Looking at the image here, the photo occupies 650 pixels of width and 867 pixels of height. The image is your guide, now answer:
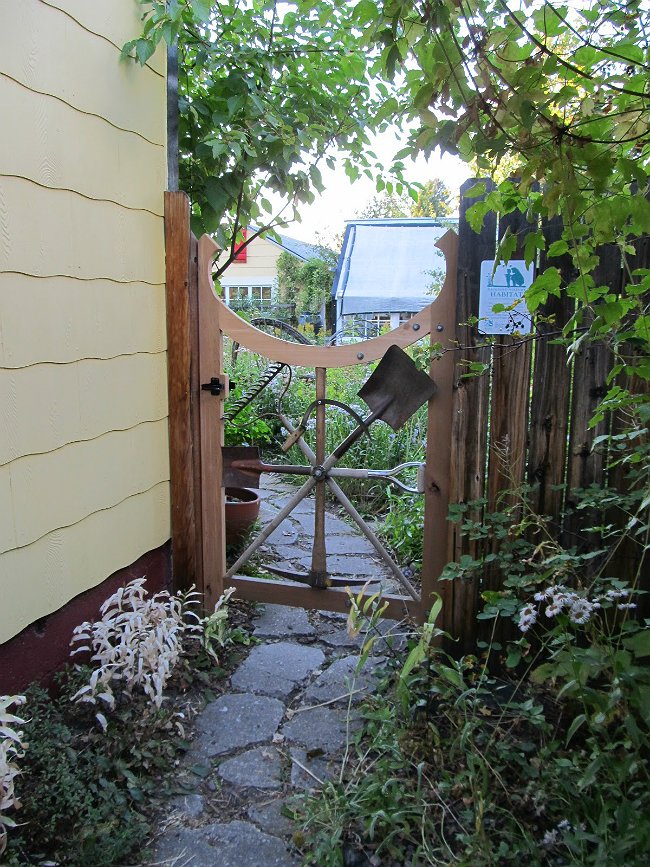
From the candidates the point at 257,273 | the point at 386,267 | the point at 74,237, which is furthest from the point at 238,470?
the point at 257,273

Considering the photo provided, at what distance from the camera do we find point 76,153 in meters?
2.16

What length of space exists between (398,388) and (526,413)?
1.60 ft

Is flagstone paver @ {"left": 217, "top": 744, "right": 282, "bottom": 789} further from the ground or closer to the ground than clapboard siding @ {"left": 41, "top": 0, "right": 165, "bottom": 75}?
closer to the ground

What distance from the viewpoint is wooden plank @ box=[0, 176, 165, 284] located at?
189 centimetres

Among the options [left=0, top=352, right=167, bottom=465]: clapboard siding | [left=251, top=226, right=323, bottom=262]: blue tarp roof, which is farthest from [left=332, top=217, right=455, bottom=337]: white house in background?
[left=0, top=352, right=167, bottom=465]: clapboard siding

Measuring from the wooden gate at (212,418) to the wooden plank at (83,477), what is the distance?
0.15 metres

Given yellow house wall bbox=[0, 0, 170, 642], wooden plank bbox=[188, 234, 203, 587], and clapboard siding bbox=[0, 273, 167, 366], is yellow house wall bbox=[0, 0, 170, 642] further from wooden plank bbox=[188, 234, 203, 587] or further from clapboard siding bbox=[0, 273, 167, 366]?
wooden plank bbox=[188, 234, 203, 587]

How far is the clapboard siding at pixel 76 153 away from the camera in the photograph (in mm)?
1879

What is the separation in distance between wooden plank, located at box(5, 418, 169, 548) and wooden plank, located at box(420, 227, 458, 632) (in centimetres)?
113

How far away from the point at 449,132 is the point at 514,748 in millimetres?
1642

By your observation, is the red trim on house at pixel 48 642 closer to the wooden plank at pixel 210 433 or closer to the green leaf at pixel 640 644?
the wooden plank at pixel 210 433

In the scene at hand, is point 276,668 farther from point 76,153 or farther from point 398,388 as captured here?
point 76,153

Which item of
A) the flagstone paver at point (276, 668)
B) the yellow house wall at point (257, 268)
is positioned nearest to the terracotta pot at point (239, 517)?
the flagstone paver at point (276, 668)

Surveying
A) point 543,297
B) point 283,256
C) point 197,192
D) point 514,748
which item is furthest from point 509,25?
point 283,256
